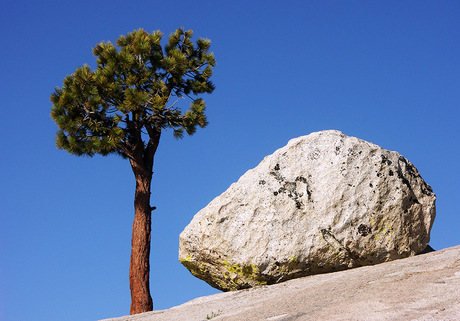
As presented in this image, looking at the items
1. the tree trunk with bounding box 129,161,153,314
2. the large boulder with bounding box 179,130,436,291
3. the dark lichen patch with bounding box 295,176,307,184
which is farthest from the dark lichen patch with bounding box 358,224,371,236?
the tree trunk with bounding box 129,161,153,314

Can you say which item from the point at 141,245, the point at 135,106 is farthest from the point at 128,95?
the point at 141,245

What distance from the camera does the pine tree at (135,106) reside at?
45.1 feet

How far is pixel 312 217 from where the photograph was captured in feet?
30.9

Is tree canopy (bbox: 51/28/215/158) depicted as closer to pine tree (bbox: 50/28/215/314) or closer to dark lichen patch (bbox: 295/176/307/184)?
pine tree (bbox: 50/28/215/314)

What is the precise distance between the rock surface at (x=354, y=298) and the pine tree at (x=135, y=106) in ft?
15.9

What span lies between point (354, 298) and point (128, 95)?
957cm

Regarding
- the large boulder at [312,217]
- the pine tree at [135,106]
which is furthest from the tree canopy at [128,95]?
the large boulder at [312,217]

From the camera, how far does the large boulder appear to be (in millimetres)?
9375

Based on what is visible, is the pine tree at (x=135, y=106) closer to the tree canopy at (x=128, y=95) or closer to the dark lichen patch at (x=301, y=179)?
the tree canopy at (x=128, y=95)

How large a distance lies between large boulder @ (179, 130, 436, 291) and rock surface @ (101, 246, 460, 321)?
460 mm

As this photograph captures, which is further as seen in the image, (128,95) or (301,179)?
(128,95)

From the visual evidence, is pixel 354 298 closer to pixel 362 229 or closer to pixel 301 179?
pixel 362 229

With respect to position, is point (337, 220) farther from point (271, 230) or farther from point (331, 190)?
point (271, 230)

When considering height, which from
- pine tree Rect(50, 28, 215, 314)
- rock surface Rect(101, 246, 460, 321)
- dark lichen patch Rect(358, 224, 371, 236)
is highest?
pine tree Rect(50, 28, 215, 314)
